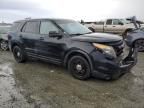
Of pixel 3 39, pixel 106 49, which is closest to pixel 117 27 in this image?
pixel 3 39

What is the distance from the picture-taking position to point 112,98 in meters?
4.96

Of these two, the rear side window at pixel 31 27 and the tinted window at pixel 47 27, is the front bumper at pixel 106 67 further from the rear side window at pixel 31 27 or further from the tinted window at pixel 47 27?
the rear side window at pixel 31 27

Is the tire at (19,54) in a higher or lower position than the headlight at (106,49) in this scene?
lower

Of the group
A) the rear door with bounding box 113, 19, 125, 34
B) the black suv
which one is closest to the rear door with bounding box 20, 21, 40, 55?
the black suv

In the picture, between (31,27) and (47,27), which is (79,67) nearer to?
(47,27)

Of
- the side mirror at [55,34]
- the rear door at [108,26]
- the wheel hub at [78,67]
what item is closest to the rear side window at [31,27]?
the side mirror at [55,34]

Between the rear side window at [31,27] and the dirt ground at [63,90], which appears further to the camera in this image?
the rear side window at [31,27]

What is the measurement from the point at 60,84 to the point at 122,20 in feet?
46.3

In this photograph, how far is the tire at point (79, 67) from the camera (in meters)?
6.09

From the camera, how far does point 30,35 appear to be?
305 inches

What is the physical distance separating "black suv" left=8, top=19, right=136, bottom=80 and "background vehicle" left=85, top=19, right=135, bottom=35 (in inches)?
447

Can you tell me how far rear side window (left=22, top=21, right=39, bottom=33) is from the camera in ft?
25.1

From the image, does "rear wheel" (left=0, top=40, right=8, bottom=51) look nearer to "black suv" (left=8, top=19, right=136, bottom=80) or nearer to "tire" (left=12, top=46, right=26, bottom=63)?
"tire" (left=12, top=46, right=26, bottom=63)

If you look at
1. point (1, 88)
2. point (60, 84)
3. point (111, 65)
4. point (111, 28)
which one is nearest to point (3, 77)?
point (1, 88)
